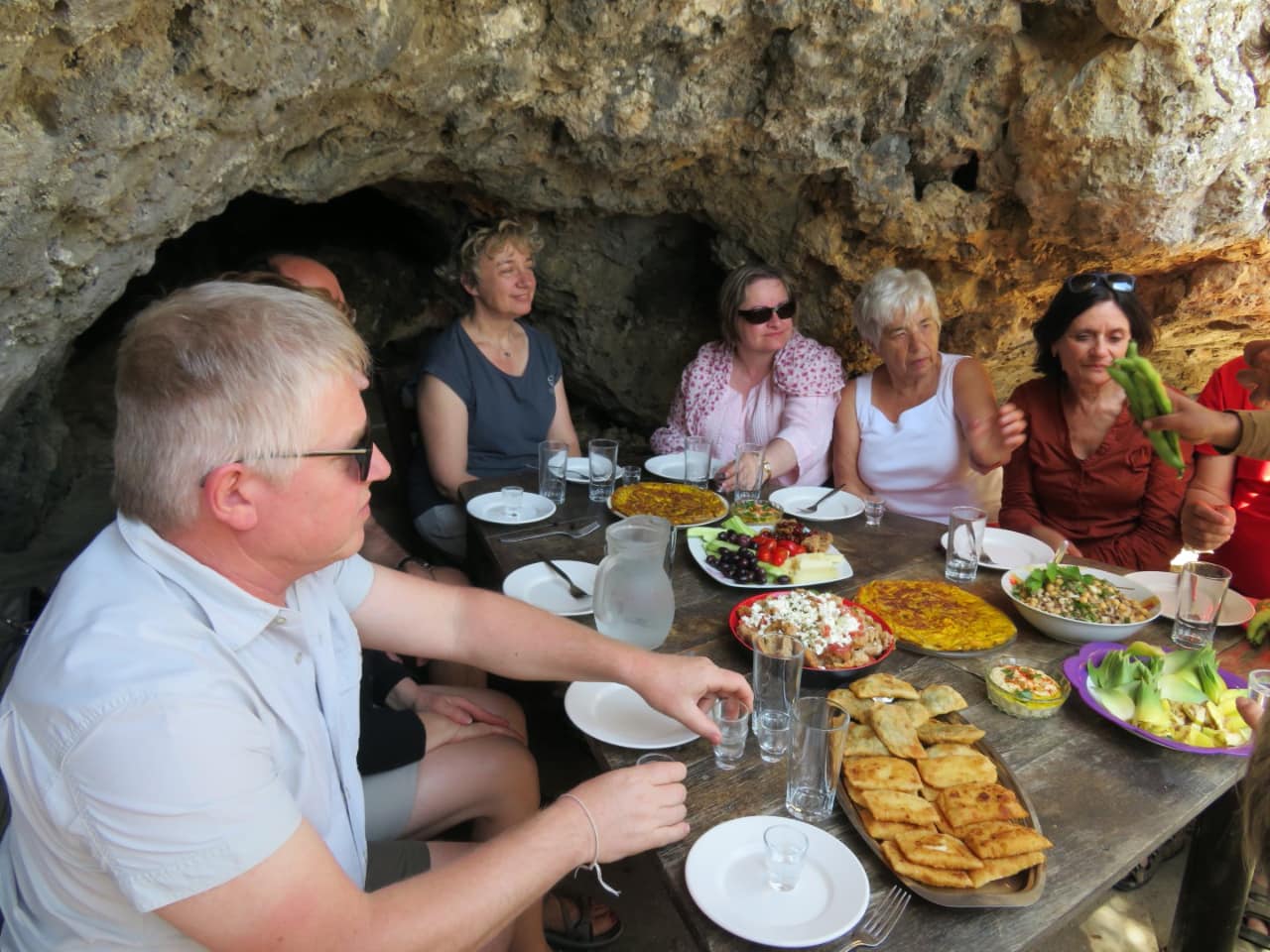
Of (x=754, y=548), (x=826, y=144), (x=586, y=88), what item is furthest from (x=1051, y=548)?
(x=586, y=88)

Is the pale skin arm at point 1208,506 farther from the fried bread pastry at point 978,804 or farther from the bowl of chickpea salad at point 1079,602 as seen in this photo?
the fried bread pastry at point 978,804

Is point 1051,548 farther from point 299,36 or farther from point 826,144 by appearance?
point 299,36

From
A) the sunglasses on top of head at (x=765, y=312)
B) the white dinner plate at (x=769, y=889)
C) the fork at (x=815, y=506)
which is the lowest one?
the fork at (x=815, y=506)

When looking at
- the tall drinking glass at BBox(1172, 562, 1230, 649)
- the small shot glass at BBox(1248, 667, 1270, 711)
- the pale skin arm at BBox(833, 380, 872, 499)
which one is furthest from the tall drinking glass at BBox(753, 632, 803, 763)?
the pale skin arm at BBox(833, 380, 872, 499)

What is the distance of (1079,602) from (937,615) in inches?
14.0

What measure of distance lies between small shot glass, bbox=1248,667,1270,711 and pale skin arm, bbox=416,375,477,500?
2871 mm

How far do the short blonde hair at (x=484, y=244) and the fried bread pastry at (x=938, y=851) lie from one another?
122 inches

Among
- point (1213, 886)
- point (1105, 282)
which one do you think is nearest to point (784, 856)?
point (1213, 886)

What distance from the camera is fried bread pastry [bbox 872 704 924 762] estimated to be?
1630 mm

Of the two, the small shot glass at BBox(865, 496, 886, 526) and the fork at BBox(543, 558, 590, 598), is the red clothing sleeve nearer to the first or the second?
the small shot glass at BBox(865, 496, 886, 526)

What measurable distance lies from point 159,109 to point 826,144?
2.81 meters

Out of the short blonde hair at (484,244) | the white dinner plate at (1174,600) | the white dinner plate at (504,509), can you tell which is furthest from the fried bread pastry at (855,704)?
the short blonde hair at (484,244)

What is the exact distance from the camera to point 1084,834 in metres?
1.49

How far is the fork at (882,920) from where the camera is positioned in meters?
1.26
